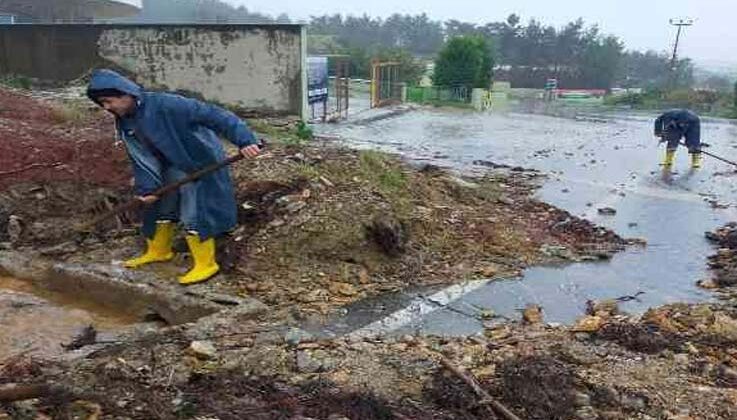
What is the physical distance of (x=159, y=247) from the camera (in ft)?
19.3

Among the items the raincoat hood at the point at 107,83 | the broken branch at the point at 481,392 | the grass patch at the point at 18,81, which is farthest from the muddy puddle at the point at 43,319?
the grass patch at the point at 18,81

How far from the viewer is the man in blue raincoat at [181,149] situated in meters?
5.13

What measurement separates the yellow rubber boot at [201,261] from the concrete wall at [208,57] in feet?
31.4

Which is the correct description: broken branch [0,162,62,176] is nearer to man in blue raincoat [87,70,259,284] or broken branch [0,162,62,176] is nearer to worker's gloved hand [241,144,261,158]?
man in blue raincoat [87,70,259,284]

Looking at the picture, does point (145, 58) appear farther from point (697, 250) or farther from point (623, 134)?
point (623, 134)

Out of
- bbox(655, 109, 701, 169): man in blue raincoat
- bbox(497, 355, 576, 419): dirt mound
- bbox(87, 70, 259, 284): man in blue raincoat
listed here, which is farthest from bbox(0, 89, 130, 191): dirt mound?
bbox(655, 109, 701, 169): man in blue raincoat

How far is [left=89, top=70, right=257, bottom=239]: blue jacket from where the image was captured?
17.1ft

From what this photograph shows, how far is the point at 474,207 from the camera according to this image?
26.7 feet

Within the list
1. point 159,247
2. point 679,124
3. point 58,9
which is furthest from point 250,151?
point 58,9

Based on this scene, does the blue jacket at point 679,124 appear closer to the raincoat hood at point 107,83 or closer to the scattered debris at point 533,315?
the scattered debris at point 533,315

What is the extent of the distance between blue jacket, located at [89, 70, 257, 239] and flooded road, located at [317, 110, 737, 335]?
1312mm

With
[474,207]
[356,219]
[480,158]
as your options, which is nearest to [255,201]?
[356,219]

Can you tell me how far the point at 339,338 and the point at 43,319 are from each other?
7.74 ft

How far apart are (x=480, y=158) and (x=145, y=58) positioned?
7.08 m
